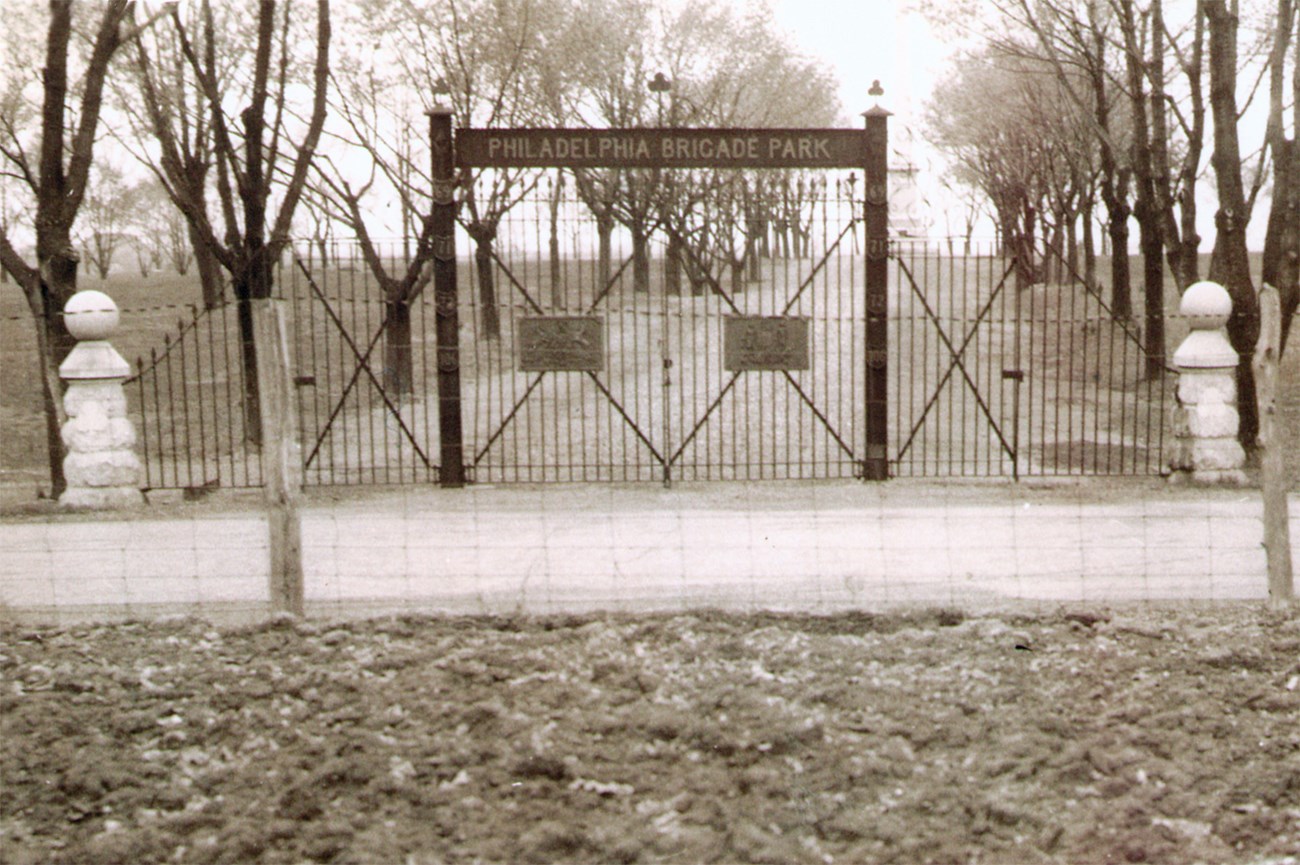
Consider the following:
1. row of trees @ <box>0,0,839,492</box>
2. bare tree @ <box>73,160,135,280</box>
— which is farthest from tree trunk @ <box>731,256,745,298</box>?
bare tree @ <box>73,160,135,280</box>

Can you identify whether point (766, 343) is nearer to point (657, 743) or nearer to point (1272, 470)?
point (1272, 470)

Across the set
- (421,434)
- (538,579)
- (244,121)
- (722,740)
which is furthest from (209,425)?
(722,740)

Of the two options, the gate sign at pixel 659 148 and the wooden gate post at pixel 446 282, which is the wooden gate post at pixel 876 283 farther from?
the wooden gate post at pixel 446 282

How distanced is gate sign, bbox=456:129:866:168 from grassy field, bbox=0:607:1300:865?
6.23 m

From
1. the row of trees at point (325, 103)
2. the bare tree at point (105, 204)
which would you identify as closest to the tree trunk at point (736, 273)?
the row of trees at point (325, 103)

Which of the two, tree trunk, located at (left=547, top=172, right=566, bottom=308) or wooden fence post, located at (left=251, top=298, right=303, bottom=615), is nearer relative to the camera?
wooden fence post, located at (left=251, top=298, right=303, bottom=615)

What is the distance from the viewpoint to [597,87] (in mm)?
30172

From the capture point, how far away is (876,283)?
43.4ft

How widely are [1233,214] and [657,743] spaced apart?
1027 centimetres

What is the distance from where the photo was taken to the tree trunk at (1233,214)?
13.3m

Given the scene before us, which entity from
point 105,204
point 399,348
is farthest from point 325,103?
point 105,204

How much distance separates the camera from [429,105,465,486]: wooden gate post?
509 inches

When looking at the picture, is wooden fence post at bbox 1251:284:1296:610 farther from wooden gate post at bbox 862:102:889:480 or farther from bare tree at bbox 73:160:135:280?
bare tree at bbox 73:160:135:280

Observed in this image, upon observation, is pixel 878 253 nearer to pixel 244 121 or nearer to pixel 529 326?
pixel 529 326
